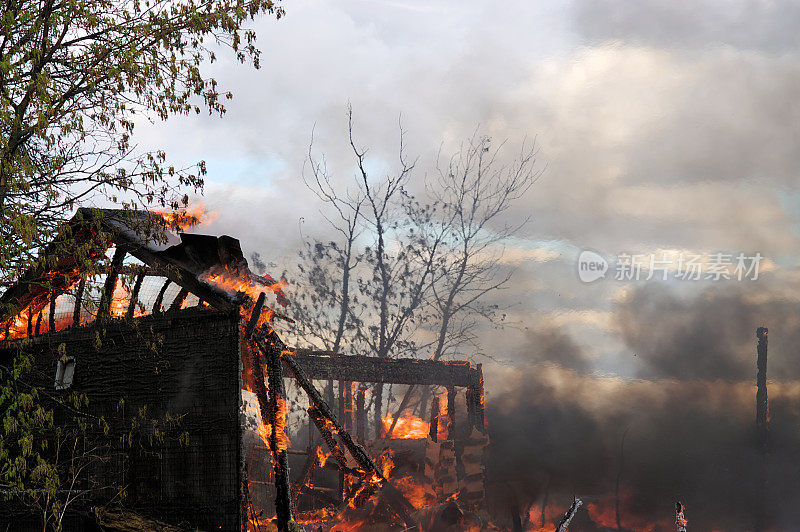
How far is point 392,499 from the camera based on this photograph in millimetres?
15992

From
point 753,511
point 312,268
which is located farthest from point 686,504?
point 312,268

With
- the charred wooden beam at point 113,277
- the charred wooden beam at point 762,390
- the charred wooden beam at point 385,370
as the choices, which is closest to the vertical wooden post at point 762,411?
the charred wooden beam at point 762,390

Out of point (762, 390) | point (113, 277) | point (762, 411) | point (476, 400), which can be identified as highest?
point (113, 277)

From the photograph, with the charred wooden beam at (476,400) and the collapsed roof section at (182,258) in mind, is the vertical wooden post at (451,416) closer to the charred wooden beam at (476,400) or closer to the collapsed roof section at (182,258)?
the charred wooden beam at (476,400)

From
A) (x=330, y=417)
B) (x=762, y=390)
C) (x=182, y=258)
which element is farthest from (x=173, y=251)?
(x=762, y=390)

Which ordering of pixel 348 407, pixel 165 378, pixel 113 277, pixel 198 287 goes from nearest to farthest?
pixel 198 287 → pixel 165 378 → pixel 113 277 → pixel 348 407

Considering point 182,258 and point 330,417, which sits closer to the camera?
point 182,258

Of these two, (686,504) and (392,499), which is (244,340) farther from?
(686,504)

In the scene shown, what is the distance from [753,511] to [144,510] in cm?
2139

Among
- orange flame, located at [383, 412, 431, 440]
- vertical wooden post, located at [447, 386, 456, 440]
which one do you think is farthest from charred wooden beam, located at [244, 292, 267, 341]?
orange flame, located at [383, 412, 431, 440]

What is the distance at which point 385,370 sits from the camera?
63.1 feet

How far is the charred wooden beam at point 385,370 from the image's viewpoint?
60.7ft

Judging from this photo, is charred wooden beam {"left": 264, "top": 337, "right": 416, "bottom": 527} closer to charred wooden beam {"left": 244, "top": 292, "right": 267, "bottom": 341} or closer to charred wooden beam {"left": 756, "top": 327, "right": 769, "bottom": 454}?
charred wooden beam {"left": 244, "top": 292, "right": 267, "bottom": 341}

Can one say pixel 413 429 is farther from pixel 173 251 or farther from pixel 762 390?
pixel 173 251
